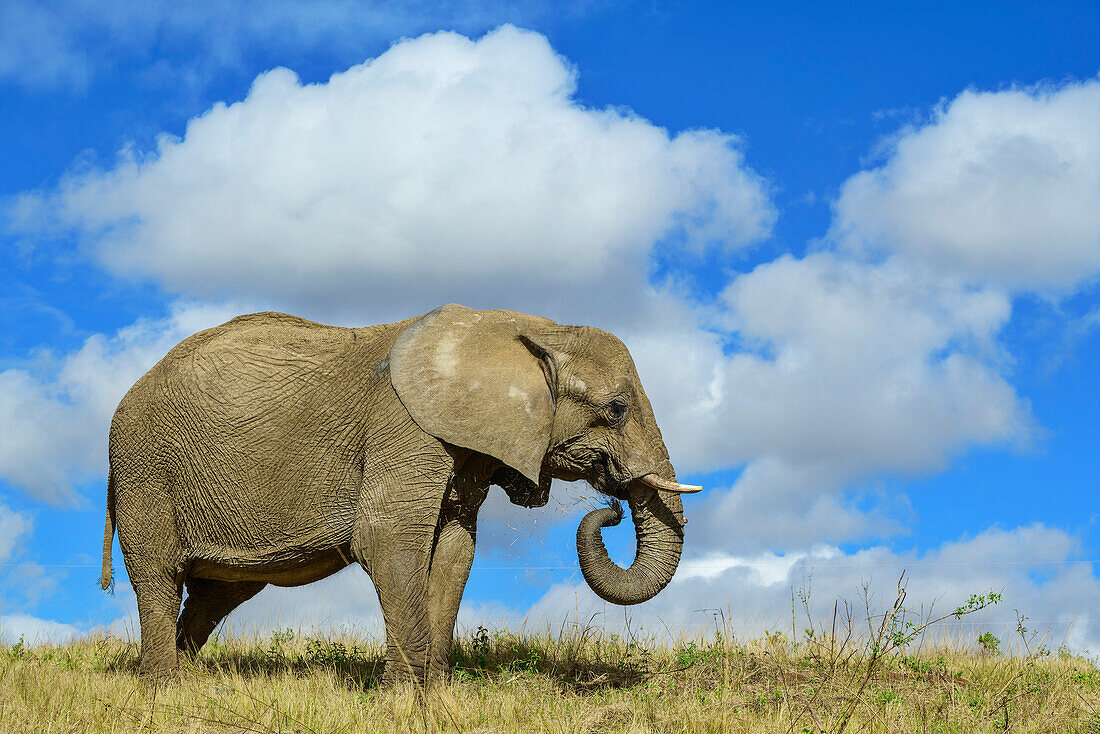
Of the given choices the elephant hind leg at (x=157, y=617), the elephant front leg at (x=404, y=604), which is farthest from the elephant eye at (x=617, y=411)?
the elephant hind leg at (x=157, y=617)

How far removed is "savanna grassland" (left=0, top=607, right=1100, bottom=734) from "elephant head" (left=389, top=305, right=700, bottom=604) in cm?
139

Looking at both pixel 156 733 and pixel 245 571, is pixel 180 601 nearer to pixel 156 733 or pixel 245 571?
pixel 245 571

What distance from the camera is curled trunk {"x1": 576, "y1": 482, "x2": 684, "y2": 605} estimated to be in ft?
32.6

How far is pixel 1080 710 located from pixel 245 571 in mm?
8393

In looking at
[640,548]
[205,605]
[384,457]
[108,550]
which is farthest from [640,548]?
[108,550]

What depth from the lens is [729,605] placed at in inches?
494

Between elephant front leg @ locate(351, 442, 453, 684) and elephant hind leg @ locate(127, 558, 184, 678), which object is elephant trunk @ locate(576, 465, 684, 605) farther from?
elephant hind leg @ locate(127, 558, 184, 678)

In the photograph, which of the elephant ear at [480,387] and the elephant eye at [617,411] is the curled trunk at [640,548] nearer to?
the elephant eye at [617,411]

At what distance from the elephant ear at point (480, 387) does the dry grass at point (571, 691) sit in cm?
221

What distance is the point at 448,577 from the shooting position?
10.4m

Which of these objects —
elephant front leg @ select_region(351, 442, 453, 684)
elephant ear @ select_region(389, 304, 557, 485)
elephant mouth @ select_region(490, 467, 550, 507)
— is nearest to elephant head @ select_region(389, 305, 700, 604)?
elephant ear @ select_region(389, 304, 557, 485)

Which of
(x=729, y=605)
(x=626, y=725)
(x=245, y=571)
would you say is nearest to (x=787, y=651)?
(x=729, y=605)

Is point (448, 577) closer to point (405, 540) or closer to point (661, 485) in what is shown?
point (405, 540)

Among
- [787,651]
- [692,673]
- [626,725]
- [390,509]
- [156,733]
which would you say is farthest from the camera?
[787,651]
